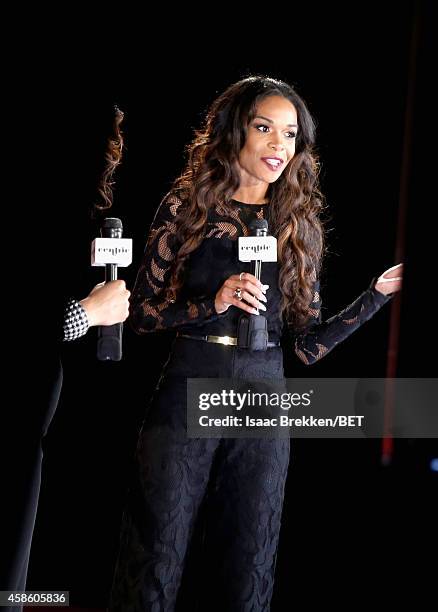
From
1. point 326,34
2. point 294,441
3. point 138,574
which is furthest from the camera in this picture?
point 294,441

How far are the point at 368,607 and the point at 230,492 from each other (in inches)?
38.4

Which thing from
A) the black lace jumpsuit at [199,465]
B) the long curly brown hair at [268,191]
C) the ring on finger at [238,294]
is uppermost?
the long curly brown hair at [268,191]

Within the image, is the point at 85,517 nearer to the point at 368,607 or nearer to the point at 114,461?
the point at 114,461

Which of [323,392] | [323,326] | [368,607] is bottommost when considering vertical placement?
[368,607]

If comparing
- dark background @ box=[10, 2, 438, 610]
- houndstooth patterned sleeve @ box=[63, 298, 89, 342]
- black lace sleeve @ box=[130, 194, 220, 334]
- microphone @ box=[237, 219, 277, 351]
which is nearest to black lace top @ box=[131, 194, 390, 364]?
black lace sleeve @ box=[130, 194, 220, 334]

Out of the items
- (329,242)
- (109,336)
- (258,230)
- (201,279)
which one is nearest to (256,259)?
(258,230)

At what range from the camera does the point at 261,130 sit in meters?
2.79

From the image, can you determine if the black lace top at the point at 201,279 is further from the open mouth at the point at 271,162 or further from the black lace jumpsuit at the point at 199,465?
the open mouth at the point at 271,162

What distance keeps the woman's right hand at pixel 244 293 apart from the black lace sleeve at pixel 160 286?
11cm

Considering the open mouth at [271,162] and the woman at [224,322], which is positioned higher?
the open mouth at [271,162]

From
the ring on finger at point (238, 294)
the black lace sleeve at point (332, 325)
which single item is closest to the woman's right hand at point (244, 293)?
the ring on finger at point (238, 294)

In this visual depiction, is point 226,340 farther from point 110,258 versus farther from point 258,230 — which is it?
point 110,258

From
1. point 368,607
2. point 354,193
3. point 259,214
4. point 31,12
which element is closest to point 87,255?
point 259,214

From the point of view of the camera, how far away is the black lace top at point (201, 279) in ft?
8.99
